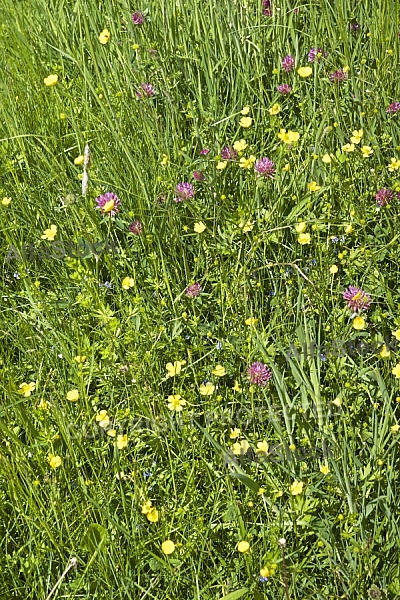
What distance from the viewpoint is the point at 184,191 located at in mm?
2150

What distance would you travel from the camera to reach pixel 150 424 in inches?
69.2

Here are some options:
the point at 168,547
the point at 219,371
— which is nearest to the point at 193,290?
the point at 219,371

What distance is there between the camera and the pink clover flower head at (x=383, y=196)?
2.07m

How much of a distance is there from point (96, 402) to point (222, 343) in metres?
0.37

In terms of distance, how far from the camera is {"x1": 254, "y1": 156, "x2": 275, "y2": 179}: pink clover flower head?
7.22 ft

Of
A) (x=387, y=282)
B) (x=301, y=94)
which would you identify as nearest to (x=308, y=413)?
(x=387, y=282)

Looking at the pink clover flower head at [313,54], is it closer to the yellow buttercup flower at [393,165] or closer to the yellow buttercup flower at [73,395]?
the yellow buttercup flower at [393,165]

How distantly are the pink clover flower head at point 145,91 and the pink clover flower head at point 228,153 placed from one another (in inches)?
12.6

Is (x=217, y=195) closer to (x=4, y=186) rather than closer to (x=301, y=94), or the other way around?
(x=301, y=94)

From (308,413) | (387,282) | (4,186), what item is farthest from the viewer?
(4,186)

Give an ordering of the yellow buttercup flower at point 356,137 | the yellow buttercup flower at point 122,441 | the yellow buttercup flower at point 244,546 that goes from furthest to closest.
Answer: the yellow buttercup flower at point 356,137
the yellow buttercup flower at point 122,441
the yellow buttercup flower at point 244,546

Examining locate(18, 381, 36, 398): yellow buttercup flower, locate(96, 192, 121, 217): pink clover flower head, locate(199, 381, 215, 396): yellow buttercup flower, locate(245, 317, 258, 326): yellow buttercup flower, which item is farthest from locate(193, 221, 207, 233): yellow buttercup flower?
locate(18, 381, 36, 398): yellow buttercup flower

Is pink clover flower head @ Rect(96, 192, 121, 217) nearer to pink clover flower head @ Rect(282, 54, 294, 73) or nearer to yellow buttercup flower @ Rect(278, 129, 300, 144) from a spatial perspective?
Answer: yellow buttercup flower @ Rect(278, 129, 300, 144)

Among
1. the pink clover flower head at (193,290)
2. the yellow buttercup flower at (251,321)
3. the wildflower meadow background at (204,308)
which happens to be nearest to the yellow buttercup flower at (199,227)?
the wildflower meadow background at (204,308)
